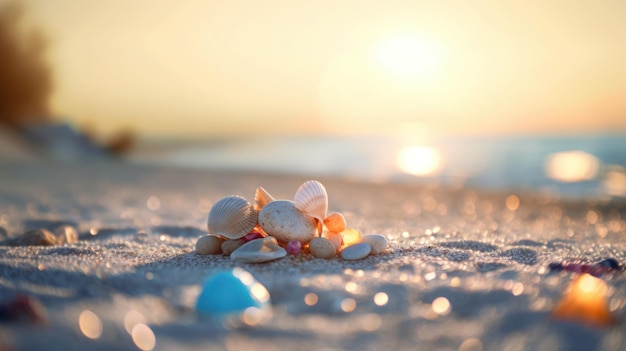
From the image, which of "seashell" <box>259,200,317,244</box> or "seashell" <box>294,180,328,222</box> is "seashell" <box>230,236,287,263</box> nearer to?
"seashell" <box>259,200,317,244</box>

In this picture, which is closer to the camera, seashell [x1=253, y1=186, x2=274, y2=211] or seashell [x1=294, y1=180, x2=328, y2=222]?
seashell [x1=294, y1=180, x2=328, y2=222]

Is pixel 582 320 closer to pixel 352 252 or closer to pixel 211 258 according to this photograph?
pixel 352 252

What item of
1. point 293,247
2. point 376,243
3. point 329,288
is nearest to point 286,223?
point 293,247

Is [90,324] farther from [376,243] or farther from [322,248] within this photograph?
[376,243]

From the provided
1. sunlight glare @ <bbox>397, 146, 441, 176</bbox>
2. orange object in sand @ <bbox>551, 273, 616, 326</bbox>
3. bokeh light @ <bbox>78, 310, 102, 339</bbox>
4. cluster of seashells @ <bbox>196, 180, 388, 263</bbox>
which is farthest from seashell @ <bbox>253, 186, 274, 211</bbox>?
sunlight glare @ <bbox>397, 146, 441, 176</bbox>

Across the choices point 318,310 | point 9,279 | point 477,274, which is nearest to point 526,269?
point 477,274

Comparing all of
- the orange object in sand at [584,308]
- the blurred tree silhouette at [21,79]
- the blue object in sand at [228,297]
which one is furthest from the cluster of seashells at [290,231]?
the blurred tree silhouette at [21,79]
